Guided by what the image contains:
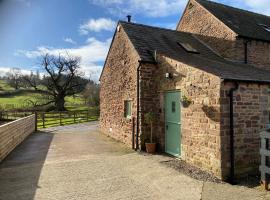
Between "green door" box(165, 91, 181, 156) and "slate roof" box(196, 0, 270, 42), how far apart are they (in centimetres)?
697

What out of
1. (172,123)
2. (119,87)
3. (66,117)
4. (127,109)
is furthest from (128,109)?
(66,117)

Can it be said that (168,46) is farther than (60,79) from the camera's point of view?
No

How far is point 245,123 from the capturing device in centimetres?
781

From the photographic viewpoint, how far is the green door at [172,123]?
9906 mm

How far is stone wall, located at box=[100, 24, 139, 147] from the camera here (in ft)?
40.3

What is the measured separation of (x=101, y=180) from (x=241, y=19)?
15.0 m

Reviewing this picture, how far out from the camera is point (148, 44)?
41.3ft

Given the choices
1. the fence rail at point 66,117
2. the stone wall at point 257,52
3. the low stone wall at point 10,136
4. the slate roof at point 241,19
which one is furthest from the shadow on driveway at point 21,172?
the fence rail at point 66,117

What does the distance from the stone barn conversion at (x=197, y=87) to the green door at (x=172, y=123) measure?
36mm

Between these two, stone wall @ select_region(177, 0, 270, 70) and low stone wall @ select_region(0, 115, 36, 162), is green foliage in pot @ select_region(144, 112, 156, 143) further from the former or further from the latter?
stone wall @ select_region(177, 0, 270, 70)

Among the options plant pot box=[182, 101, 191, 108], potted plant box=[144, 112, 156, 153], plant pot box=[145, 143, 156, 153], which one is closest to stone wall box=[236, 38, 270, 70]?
potted plant box=[144, 112, 156, 153]

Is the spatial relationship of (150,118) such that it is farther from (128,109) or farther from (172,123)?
(128,109)

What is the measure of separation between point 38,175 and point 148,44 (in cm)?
746

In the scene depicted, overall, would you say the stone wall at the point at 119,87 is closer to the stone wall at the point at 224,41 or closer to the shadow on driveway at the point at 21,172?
the shadow on driveway at the point at 21,172
